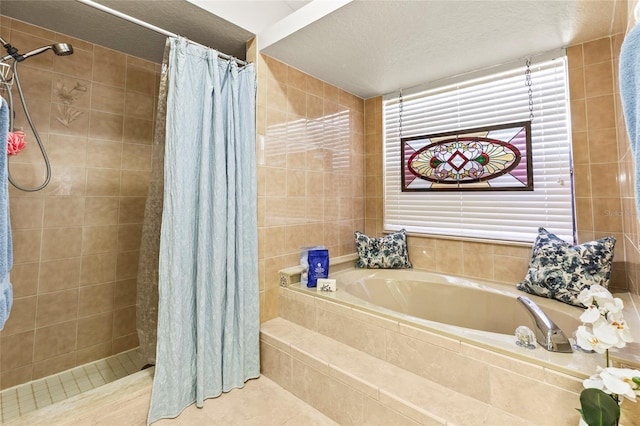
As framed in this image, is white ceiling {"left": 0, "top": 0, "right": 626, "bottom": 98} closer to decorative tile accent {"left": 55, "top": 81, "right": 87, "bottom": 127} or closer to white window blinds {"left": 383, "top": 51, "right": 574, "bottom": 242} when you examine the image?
white window blinds {"left": 383, "top": 51, "right": 574, "bottom": 242}

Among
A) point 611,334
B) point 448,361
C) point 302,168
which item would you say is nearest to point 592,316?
point 611,334

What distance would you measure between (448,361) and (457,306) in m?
0.82

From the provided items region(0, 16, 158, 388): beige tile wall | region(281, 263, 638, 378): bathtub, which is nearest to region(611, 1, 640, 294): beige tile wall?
region(281, 263, 638, 378): bathtub

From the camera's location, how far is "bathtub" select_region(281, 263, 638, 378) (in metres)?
1.13

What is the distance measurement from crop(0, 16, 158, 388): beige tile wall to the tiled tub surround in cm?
136

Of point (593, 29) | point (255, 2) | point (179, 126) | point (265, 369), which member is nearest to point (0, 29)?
point (179, 126)

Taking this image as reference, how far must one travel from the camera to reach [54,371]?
1.95 m

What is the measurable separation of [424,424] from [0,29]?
315 cm

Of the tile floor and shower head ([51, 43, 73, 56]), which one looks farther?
shower head ([51, 43, 73, 56])

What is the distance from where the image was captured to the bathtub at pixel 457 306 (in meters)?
1.13

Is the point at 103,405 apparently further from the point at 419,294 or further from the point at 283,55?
the point at 283,55

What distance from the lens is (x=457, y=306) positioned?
1.99m

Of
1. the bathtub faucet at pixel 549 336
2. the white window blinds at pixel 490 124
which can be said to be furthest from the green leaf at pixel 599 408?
the white window blinds at pixel 490 124

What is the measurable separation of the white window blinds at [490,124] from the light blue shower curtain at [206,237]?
4.71ft
